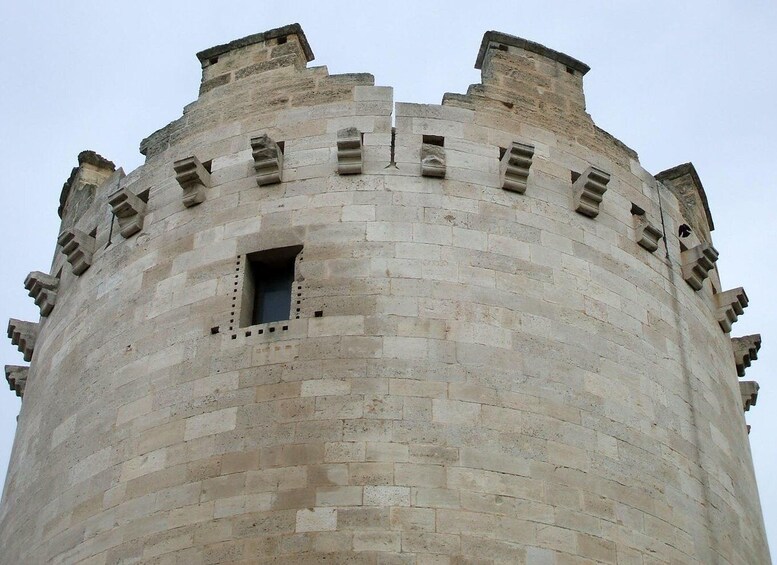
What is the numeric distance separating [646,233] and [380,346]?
442 cm

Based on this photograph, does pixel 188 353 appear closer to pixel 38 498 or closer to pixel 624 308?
pixel 38 498

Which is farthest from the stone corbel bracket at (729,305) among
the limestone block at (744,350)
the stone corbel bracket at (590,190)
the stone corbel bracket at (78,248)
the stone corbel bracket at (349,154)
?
the stone corbel bracket at (78,248)

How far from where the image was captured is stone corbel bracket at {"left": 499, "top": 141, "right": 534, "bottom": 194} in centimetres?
1620

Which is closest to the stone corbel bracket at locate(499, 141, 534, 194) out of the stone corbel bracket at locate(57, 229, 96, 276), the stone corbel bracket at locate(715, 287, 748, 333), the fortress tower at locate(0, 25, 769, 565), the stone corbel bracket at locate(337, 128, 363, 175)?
the fortress tower at locate(0, 25, 769, 565)

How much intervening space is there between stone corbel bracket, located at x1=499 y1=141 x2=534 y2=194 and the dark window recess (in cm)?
263

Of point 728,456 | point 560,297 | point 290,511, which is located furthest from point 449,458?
point 728,456

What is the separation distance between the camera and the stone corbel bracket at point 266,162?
16.2 meters

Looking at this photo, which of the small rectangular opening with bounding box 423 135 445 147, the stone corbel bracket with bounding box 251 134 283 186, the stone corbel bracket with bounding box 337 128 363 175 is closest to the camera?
the stone corbel bracket with bounding box 337 128 363 175

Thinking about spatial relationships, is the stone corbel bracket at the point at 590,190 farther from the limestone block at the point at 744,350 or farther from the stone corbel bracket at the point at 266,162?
the limestone block at the point at 744,350

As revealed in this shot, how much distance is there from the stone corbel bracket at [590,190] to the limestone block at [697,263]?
177 centimetres

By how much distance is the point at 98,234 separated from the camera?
17906mm

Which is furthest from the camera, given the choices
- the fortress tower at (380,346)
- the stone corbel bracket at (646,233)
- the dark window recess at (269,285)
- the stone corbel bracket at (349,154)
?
the stone corbel bracket at (646,233)

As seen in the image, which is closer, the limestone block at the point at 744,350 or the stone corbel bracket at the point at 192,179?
the stone corbel bracket at the point at 192,179

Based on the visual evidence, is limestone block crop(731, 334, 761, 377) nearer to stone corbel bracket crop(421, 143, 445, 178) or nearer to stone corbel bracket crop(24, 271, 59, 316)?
stone corbel bracket crop(421, 143, 445, 178)
